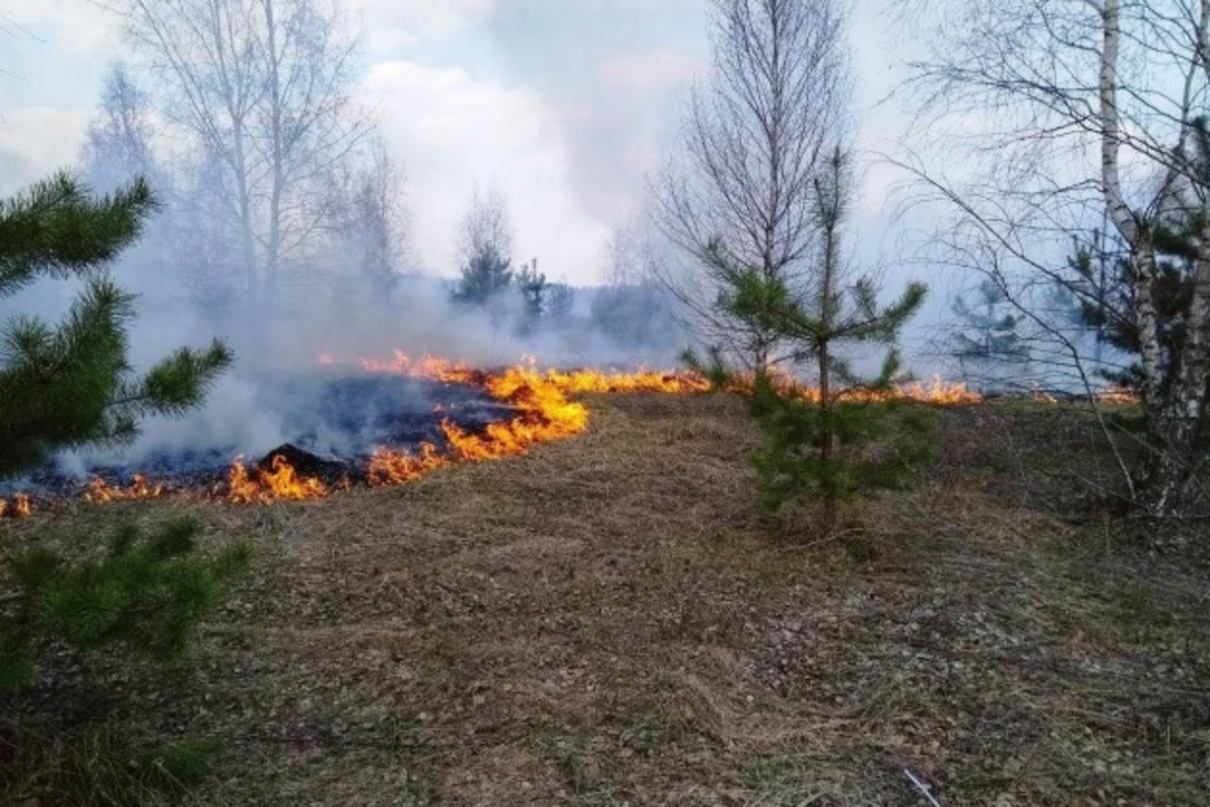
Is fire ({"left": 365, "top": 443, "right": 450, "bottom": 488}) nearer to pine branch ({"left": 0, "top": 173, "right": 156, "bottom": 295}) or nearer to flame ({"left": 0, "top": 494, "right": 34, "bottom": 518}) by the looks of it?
flame ({"left": 0, "top": 494, "right": 34, "bottom": 518})

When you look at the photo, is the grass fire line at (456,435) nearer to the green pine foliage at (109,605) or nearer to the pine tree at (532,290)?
the green pine foliage at (109,605)

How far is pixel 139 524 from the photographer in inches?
230

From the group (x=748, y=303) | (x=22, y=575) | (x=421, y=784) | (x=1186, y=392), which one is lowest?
→ (x=421, y=784)

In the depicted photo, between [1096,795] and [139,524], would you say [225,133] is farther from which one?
[1096,795]

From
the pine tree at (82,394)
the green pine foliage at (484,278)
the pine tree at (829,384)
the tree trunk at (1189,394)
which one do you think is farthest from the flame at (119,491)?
the green pine foliage at (484,278)

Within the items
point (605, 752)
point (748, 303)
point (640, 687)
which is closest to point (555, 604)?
point (640, 687)

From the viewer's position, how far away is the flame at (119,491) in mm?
6504

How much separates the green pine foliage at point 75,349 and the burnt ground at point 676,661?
131 centimetres

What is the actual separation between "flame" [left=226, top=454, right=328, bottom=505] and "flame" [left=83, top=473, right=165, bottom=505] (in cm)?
63

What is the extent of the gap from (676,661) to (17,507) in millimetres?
5634

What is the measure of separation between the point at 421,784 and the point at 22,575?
1680mm

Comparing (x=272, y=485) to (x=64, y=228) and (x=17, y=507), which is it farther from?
(x=64, y=228)

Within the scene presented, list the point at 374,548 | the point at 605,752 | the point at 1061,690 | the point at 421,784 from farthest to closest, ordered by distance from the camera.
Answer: the point at 374,548 < the point at 1061,690 < the point at 605,752 < the point at 421,784

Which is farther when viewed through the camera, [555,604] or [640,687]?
[555,604]
